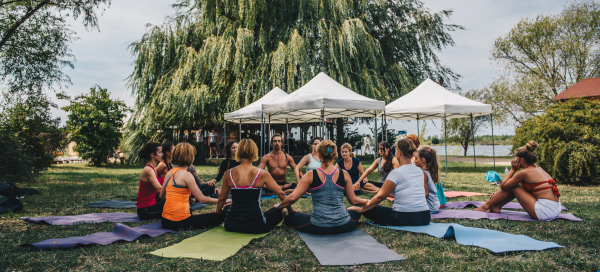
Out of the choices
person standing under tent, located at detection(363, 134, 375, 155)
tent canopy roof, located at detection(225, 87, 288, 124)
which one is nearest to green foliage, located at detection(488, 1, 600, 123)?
person standing under tent, located at detection(363, 134, 375, 155)

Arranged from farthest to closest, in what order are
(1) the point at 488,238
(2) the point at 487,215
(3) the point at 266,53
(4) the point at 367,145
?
(4) the point at 367,145 → (3) the point at 266,53 → (2) the point at 487,215 → (1) the point at 488,238

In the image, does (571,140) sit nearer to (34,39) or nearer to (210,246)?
(210,246)

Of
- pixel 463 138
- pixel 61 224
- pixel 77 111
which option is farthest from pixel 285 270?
pixel 463 138

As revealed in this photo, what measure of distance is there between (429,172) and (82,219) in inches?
197

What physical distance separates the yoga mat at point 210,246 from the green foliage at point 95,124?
51.1 ft

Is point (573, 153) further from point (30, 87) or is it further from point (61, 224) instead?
point (30, 87)

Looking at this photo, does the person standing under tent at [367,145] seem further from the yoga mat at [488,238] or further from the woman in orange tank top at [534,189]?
the yoga mat at [488,238]

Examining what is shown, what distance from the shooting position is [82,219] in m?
4.79

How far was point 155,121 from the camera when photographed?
608 inches

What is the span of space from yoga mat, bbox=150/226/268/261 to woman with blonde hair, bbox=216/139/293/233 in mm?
113

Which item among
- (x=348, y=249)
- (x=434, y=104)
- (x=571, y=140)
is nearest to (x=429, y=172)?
(x=348, y=249)

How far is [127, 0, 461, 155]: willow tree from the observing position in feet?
43.9

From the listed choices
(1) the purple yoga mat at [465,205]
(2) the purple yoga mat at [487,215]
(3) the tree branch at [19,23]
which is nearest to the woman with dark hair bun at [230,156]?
(2) the purple yoga mat at [487,215]

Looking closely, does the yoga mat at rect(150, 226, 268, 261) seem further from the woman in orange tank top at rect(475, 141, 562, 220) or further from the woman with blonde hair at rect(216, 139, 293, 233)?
the woman in orange tank top at rect(475, 141, 562, 220)
